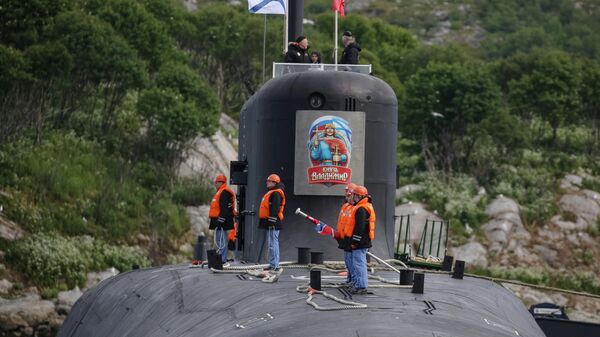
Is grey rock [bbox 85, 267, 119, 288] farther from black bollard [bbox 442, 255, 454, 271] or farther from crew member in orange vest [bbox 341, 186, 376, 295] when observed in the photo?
crew member in orange vest [bbox 341, 186, 376, 295]

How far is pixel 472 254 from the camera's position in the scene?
148 feet

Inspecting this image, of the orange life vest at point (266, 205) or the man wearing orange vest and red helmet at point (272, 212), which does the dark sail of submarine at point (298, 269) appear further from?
the orange life vest at point (266, 205)

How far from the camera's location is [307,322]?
1164 centimetres

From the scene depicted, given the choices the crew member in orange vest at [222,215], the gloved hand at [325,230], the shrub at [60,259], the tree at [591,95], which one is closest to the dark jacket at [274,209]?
the gloved hand at [325,230]

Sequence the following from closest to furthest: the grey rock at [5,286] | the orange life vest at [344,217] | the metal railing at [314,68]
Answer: the orange life vest at [344,217] → the metal railing at [314,68] → the grey rock at [5,286]

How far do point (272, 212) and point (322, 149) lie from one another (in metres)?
1.14

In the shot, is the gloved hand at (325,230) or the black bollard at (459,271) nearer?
the gloved hand at (325,230)

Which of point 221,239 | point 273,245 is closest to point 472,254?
point 221,239

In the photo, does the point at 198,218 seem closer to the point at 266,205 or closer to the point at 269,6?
the point at 269,6

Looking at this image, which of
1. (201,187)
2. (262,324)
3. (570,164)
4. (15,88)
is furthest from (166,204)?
(262,324)

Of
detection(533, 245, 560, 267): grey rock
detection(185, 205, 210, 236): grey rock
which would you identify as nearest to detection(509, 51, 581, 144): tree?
detection(533, 245, 560, 267): grey rock

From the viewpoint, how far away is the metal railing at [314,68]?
19094 mm

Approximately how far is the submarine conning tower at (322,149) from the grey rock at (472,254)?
2658cm

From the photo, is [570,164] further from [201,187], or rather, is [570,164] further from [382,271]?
[382,271]
